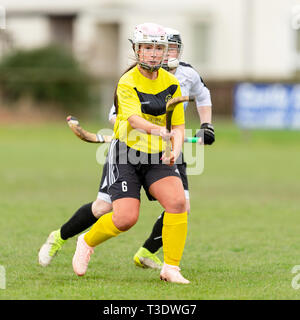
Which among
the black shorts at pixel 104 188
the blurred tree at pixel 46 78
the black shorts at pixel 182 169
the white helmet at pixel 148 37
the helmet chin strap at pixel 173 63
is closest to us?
the white helmet at pixel 148 37

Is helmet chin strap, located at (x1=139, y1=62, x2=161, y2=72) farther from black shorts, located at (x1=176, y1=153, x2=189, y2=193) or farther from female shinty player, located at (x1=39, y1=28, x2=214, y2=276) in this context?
black shorts, located at (x1=176, y1=153, x2=189, y2=193)

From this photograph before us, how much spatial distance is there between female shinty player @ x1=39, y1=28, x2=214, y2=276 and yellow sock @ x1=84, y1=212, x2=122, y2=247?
40 centimetres

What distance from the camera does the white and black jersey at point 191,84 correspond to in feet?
22.4

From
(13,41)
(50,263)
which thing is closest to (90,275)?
(50,263)

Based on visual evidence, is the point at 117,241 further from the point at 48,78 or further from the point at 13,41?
the point at 13,41

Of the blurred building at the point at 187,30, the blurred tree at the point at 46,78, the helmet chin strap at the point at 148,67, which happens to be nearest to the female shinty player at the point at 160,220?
the helmet chin strap at the point at 148,67

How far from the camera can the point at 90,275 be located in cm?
625

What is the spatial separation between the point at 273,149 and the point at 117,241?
13.4 metres

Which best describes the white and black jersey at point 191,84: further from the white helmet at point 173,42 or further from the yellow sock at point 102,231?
the yellow sock at point 102,231

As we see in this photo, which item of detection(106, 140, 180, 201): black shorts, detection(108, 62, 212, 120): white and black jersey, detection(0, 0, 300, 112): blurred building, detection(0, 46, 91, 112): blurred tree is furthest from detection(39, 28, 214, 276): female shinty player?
detection(0, 0, 300, 112): blurred building

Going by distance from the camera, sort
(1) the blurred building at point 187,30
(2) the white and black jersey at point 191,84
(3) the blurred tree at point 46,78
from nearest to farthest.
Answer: (2) the white and black jersey at point 191,84, (3) the blurred tree at point 46,78, (1) the blurred building at point 187,30

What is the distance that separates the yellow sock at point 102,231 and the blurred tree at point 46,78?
69.0 ft

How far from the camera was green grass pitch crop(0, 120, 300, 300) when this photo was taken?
5.69 m

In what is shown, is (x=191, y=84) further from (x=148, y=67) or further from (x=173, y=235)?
(x=173, y=235)
